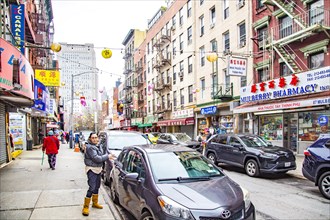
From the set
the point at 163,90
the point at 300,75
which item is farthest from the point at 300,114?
the point at 163,90

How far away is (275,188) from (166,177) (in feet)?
17.6

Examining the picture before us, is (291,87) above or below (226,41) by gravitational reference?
below

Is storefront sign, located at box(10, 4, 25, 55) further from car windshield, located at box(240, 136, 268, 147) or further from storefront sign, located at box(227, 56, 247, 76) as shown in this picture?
storefront sign, located at box(227, 56, 247, 76)

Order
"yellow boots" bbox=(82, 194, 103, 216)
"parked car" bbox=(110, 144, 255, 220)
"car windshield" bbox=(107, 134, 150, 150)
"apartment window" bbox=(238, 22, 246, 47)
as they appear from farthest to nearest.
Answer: "apartment window" bbox=(238, 22, 246, 47) < "car windshield" bbox=(107, 134, 150, 150) < "yellow boots" bbox=(82, 194, 103, 216) < "parked car" bbox=(110, 144, 255, 220)

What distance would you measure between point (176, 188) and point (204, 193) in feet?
1.52

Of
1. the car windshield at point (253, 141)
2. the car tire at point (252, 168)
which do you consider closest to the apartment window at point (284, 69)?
the car windshield at point (253, 141)

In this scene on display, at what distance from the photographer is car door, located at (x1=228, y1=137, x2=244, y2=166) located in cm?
1171

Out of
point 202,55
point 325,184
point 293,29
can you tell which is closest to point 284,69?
point 293,29

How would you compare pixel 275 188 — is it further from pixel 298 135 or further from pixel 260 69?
pixel 260 69

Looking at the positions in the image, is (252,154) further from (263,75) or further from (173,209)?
(263,75)

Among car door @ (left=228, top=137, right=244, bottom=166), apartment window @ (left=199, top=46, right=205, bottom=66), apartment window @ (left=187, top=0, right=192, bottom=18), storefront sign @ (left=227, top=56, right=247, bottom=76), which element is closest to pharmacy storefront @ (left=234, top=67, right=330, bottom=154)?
storefront sign @ (left=227, top=56, right=247, bottom=76)

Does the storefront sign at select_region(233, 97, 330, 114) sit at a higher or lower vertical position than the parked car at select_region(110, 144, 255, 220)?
higher

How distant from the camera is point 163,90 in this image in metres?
39.2

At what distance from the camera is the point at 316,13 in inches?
626
